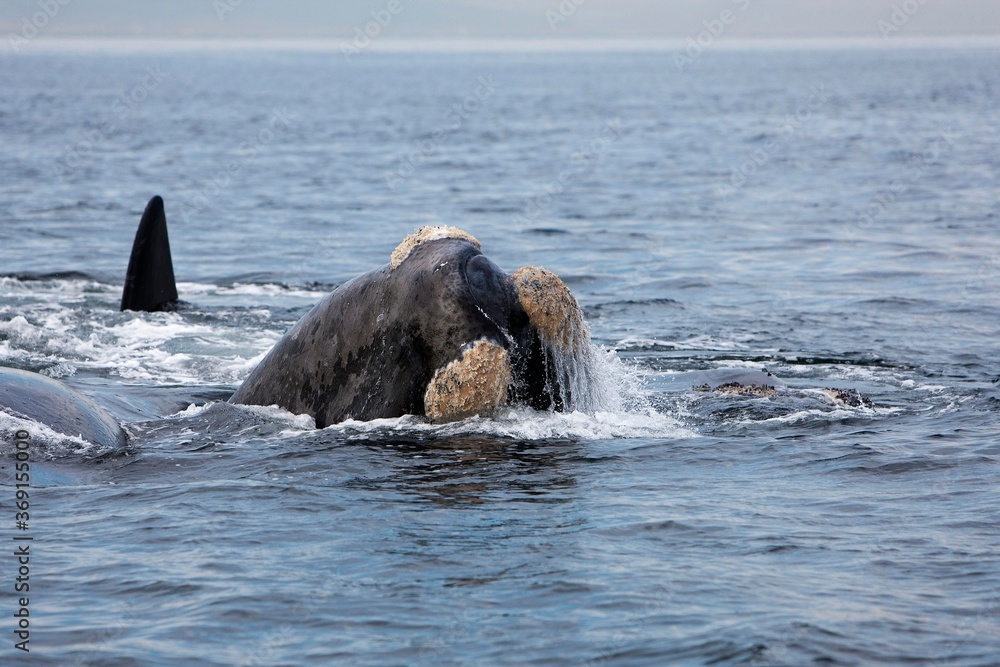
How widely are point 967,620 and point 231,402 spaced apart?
5.45 m

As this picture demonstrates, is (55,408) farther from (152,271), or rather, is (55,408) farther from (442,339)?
(152,271)

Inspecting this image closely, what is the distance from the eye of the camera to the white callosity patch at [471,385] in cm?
771

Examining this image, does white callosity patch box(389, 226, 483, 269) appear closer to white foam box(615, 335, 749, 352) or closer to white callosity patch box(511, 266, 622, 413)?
white callosity patch box(511, 266, 622, 413)

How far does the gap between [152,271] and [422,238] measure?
773 centimetres

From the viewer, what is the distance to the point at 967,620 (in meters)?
5.90

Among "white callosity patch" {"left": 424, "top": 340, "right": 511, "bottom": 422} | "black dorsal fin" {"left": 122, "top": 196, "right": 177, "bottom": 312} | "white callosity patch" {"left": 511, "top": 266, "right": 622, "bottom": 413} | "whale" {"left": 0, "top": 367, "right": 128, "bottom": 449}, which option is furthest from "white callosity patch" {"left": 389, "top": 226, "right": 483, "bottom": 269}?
"black dorsal fin" {"left": 122, "top": 196, "right": 177, "bottom": 312}

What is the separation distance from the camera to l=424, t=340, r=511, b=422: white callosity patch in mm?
7707

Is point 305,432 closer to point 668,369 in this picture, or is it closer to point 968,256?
point 668,369

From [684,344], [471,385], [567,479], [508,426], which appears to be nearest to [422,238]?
[471,385]

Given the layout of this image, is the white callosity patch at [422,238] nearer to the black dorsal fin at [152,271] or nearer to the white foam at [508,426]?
the white foam at [508,426]

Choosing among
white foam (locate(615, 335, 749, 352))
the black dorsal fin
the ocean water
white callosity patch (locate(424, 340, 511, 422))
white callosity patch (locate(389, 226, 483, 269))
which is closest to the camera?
the ocean water

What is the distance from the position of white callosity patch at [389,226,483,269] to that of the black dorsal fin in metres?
6.73

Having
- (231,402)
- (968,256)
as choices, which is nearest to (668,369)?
(231,402)

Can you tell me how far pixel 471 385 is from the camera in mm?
7758
